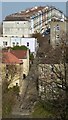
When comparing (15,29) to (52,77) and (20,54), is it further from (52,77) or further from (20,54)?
(52,77)

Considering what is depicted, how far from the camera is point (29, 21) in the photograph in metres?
15.6

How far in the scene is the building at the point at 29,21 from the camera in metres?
14.6

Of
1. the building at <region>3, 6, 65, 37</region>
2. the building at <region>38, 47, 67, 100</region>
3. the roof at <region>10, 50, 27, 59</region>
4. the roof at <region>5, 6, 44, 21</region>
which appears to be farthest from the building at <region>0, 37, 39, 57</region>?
the building at <region>38, 47, 67, 100</region>

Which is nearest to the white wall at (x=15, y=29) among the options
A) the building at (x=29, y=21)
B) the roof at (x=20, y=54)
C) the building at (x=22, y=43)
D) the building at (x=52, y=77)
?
the building at (x=29, y=21)

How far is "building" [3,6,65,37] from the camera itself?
14.6m

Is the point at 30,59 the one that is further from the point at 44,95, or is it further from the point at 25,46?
the point at 44,95

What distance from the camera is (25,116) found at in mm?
4953

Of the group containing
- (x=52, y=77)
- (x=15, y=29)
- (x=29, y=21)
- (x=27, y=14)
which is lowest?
(x=52, y=77)

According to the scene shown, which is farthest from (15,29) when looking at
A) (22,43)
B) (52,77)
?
(52,77)

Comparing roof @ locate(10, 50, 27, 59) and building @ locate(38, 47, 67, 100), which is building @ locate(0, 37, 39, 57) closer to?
roof @ locate(10, 50, 27, 59)

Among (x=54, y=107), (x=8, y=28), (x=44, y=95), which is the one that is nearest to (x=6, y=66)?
(x=44, y=95)

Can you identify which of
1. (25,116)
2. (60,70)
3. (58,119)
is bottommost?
(25,116)

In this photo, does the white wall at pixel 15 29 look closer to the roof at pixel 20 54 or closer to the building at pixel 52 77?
the roof at pixel 20 54

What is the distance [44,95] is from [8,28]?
36.0 feet
